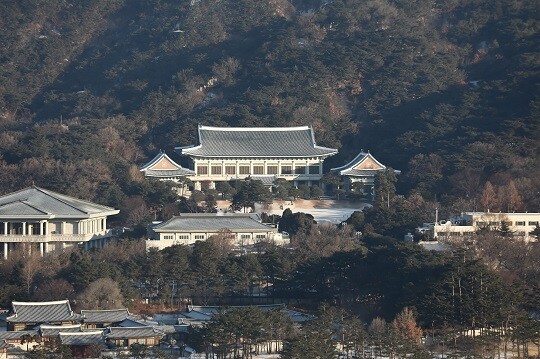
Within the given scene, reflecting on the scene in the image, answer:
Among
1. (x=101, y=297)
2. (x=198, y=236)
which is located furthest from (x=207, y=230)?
(x=101, y=297)

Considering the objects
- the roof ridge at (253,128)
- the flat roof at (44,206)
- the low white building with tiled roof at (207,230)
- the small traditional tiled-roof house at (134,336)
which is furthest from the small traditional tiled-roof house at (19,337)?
the roof ridge at (253,128)

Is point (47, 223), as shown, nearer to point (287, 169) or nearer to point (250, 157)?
point (250, 157)

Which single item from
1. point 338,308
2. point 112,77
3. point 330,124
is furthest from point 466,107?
point 338,308

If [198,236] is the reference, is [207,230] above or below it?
above

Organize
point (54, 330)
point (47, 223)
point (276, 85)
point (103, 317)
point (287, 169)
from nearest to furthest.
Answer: point (54, 330) < point (103, 317) < point (47, 223) < point (287, 169) < point (276, 85)

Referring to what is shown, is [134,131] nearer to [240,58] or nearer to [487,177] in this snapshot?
[240,58]

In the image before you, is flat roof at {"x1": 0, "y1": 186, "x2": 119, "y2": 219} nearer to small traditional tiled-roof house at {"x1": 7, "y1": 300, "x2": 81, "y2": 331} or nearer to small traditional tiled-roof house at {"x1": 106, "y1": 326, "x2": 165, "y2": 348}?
small traditional tiled-roof house at {"x1": 7, "y1": 300, "x2": 81, "y2": 331}
